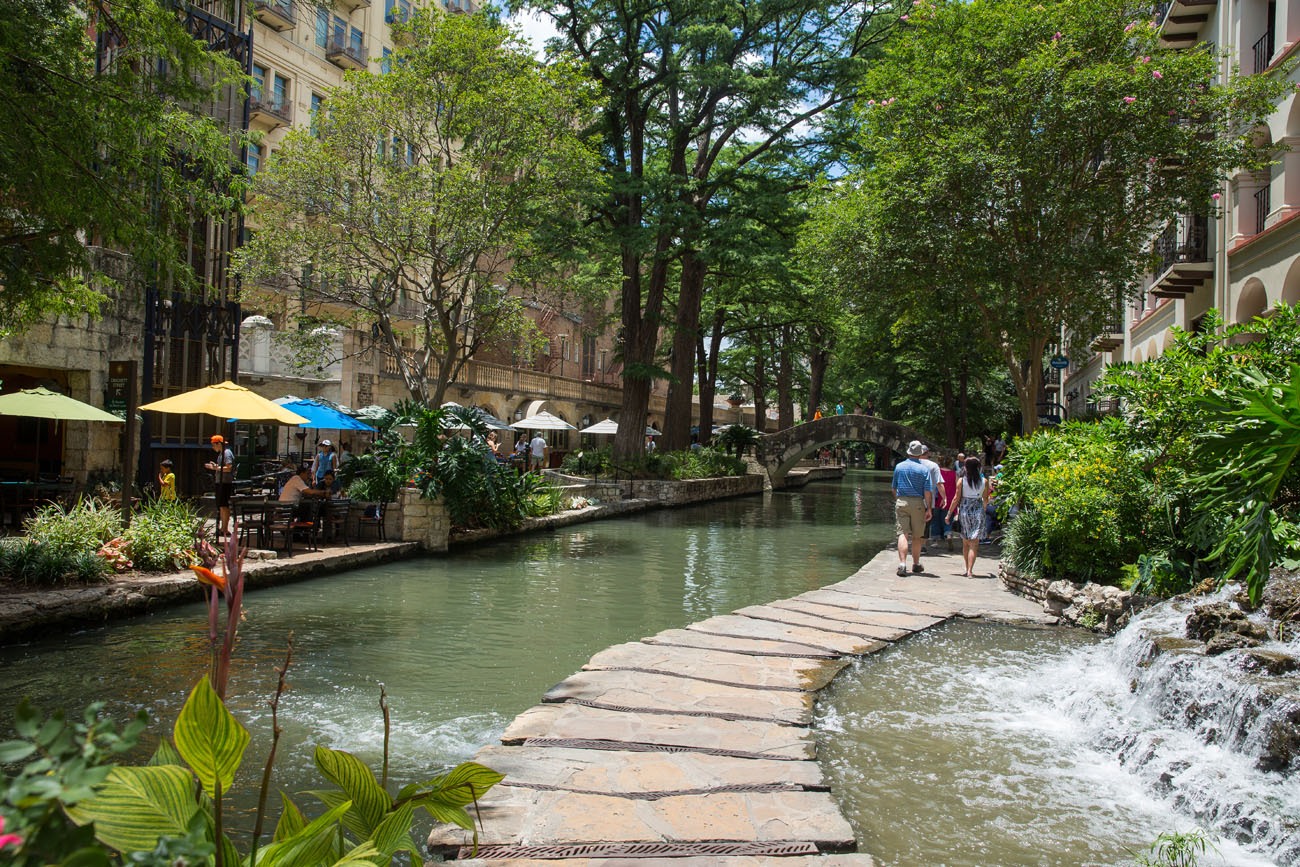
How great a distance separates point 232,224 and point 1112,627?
18268 mm

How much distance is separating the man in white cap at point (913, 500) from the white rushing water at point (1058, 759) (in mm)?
4524

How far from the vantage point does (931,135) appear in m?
15.4

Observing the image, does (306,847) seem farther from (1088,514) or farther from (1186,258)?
(1186,258)

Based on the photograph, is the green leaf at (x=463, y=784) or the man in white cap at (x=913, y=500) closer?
the green leaf at (x=463, y=784)

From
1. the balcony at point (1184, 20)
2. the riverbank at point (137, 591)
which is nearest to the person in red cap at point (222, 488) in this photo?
the riverbank at point (137, 591)

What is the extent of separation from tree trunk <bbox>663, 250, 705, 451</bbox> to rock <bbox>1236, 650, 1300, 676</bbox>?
Result: 22649 millimetres

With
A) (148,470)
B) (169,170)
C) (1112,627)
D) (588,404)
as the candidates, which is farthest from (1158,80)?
(588,404)

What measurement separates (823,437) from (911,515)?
25.4 metres

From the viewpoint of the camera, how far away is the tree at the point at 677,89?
23859 mm

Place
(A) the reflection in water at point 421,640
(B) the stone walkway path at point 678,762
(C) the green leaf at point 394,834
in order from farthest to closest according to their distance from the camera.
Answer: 1. (A) the reflection in water at point 421,640
2. (B) the stone walkway path at point 678,762
3. (C) the green leaf at point 394,834

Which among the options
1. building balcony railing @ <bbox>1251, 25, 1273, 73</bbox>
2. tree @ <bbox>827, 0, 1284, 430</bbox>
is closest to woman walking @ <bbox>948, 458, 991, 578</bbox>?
tree @ <bbox>827, 0, 1284, 430</bbox>

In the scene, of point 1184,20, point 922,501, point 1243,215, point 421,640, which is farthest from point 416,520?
point 1184,20

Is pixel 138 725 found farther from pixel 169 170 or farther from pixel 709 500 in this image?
pixel 709 500

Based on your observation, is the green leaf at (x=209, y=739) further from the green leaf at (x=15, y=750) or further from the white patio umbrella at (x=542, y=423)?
the white patio umbrella at (x=542, y=423)
